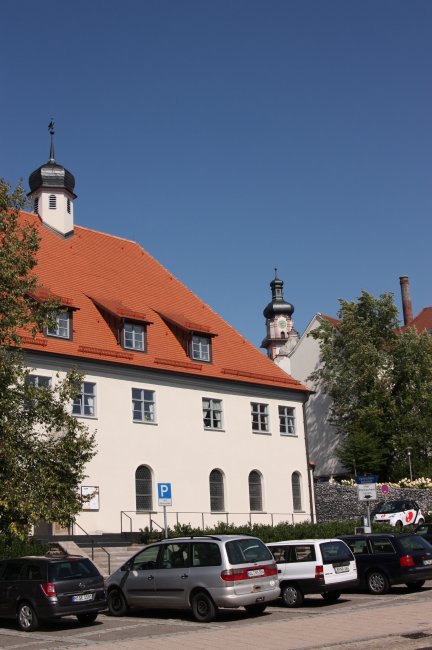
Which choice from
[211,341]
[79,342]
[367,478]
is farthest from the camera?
[211,341]

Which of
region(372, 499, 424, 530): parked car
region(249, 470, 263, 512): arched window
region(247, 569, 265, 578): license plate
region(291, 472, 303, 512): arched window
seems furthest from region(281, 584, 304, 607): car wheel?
region(291, 472, 303, 512): arched window

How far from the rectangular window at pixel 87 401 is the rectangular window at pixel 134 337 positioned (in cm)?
290

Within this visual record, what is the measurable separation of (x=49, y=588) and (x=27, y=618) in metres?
0.97

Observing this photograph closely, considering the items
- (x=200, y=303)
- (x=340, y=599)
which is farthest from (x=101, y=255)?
(x=340, y=599)

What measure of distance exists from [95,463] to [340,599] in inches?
574

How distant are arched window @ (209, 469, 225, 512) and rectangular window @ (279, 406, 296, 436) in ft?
15.5

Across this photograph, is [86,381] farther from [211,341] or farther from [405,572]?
[405,572]

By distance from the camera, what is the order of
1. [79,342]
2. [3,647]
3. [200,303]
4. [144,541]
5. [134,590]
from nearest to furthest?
[3,647]
[134,590]
[144,541]
[79,342]
[200,303]

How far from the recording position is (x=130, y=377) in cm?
3472

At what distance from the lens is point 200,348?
1522 inches

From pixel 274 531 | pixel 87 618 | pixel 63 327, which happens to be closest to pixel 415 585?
pixel 87 618

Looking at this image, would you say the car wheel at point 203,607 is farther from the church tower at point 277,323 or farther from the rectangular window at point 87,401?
the church tower at point 277,323

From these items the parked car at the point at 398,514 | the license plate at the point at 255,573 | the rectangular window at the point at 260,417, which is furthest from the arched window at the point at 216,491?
the license plate at the point at 255,573

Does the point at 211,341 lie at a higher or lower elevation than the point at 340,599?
higher
